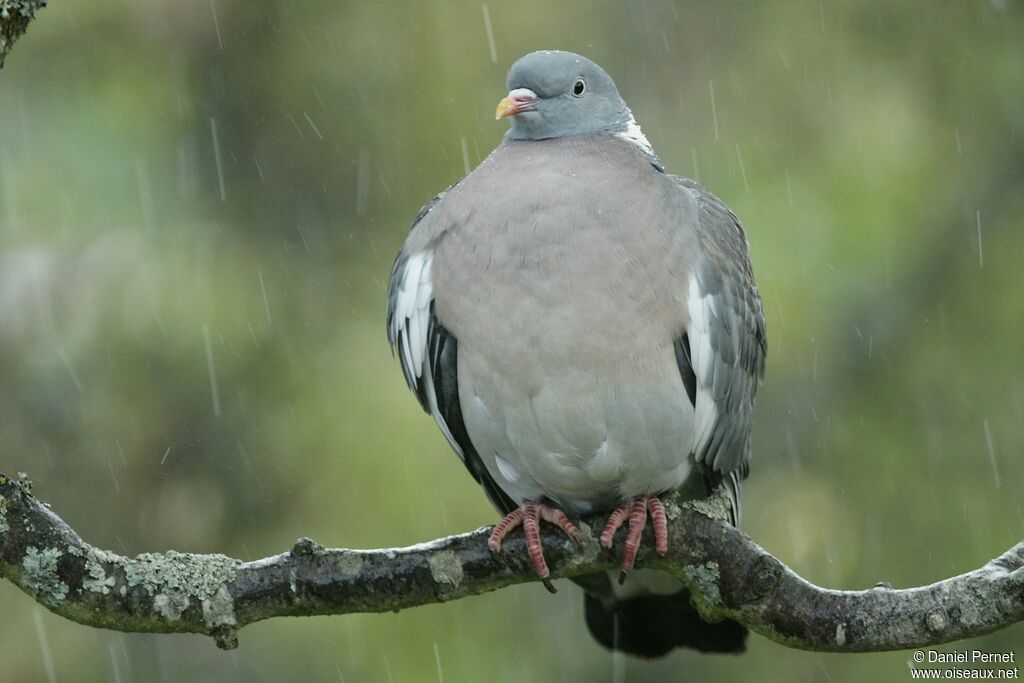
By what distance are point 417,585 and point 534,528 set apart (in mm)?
339

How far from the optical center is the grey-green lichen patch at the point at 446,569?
2.96 metres

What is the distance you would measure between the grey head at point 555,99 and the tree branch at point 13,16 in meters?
1.25

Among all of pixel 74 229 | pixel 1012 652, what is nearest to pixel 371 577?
pixel 74 229

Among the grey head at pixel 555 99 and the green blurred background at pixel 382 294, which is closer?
the grey head at pixel 555 99

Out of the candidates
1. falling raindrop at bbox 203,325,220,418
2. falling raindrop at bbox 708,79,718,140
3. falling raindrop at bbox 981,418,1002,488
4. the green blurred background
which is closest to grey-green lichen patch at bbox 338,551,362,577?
the green blurred background

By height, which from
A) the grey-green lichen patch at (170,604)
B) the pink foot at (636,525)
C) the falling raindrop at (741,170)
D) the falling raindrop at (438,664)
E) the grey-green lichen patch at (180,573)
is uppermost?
the falling raindrop at (741,170)

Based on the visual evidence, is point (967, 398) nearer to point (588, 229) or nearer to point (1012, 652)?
point (1012, 652)

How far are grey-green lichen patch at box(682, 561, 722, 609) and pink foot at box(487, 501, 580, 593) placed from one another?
11.6 inches

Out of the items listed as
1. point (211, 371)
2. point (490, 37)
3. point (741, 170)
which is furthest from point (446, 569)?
point (490, 37)

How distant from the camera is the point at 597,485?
3.37 meters

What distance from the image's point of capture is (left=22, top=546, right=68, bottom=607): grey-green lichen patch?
8.81 ft

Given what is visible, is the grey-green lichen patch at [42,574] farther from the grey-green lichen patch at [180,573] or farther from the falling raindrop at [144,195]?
the falling raindrop at [144,195]

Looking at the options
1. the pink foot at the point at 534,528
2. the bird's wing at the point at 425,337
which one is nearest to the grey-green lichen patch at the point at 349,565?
the pink foot at the point at 534,528

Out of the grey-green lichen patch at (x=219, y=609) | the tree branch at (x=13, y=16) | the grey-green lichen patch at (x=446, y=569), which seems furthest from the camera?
the grey-green lichen patch at (x=446, y=569)
